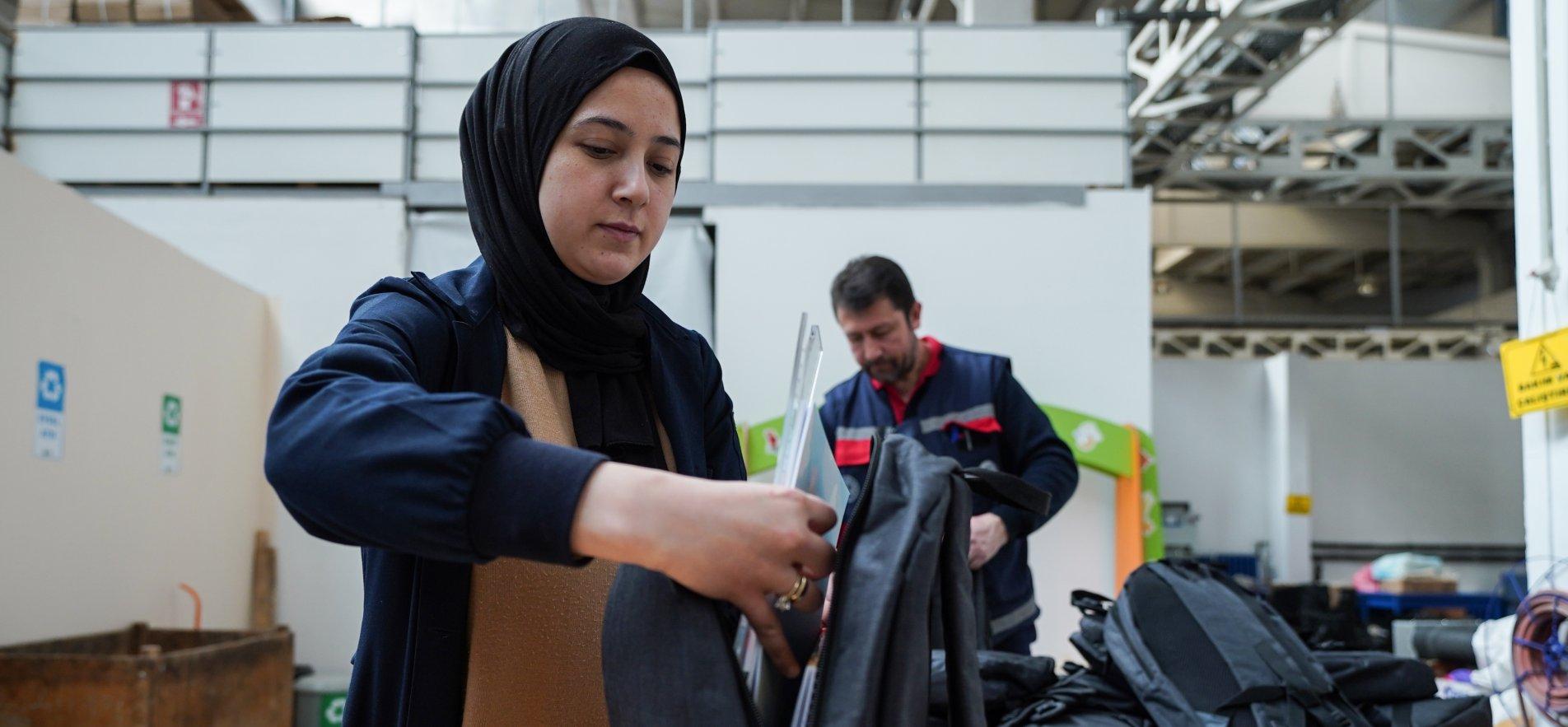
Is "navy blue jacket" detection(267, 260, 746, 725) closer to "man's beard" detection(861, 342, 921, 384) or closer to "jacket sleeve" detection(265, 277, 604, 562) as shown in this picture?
"jacket sleeve" detection(265, 277, 604, 562)

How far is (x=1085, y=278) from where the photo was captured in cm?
539

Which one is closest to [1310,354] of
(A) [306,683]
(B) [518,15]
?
(B) [518,15]

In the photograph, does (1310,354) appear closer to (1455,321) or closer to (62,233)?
(1455,321)

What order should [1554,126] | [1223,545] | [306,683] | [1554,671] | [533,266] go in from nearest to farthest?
1. [533,266]
2. [1554,671]
3. [1554,126]
4. [306,683]
5. [1223,545]

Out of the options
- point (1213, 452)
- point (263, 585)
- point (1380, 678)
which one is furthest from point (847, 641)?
point (1213, 452)

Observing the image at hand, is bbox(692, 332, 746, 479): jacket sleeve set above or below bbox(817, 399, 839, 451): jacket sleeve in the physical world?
below

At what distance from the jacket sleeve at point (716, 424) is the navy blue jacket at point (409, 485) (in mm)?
307

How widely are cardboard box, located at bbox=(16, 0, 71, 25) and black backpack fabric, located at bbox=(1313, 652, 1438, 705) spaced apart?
6636 millimetres

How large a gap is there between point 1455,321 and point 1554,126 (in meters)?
9.99

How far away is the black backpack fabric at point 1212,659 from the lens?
1604mm

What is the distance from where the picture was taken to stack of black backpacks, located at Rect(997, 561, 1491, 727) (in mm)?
1612

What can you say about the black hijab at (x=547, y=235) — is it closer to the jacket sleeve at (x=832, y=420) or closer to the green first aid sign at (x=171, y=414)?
the jacket sleeve at (x=832, y=420)

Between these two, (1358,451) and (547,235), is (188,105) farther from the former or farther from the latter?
(1358,451)

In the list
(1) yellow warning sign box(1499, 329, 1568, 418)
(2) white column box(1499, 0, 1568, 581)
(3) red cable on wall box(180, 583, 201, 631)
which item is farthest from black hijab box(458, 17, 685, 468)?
(3) red cable on wall box(180, 583, 201, 631)
